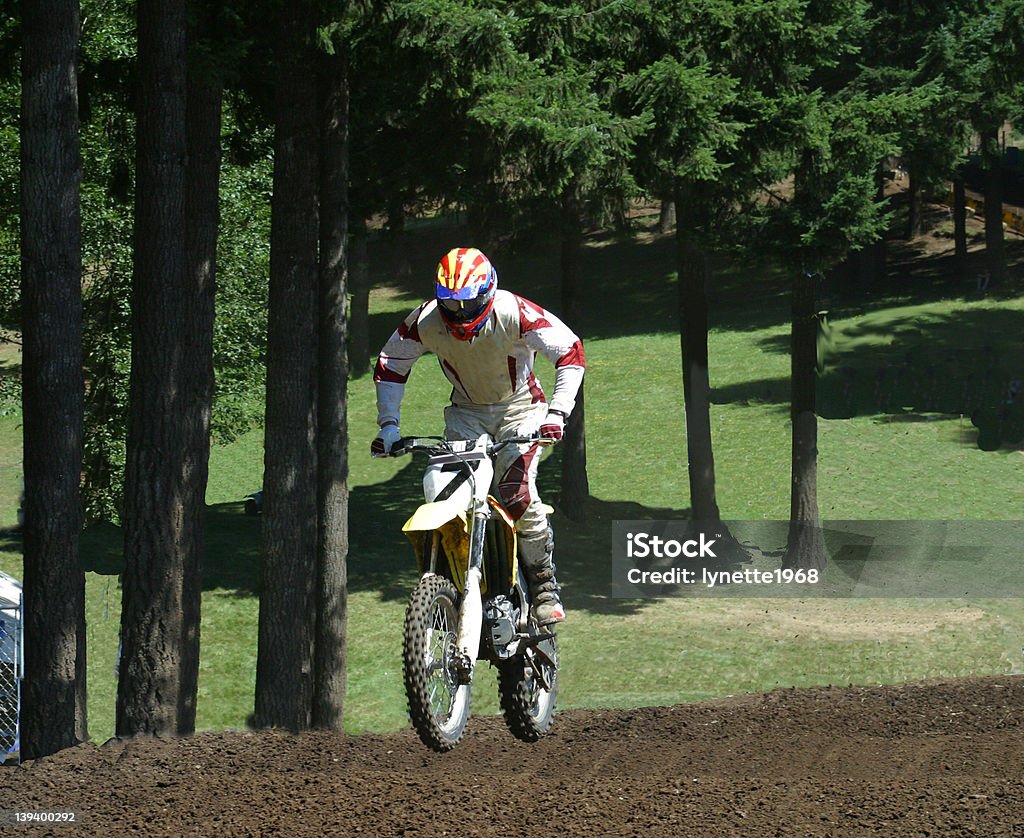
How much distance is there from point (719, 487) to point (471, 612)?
21.7 meters

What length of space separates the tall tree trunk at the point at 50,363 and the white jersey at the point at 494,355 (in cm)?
359

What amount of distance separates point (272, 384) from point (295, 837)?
21.4ft

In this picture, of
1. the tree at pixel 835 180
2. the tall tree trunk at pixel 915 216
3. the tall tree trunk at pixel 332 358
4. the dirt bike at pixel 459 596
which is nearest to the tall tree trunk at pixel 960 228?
the tall tree trunk at pixel 915 216

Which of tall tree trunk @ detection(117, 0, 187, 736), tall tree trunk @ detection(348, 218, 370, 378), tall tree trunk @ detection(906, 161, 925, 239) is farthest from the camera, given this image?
tall tree trunk @ detection(906, 161, 925, 239)

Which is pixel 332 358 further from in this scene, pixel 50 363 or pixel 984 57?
pixel 984 57

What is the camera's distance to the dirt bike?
7.29m

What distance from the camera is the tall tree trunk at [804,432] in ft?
75.1

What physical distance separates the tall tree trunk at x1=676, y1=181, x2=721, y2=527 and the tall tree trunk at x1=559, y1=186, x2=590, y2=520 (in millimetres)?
1835

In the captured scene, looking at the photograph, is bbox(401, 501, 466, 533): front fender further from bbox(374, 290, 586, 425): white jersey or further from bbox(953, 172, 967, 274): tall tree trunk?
bbox(953, 172, 967, 274): tall tree trunk

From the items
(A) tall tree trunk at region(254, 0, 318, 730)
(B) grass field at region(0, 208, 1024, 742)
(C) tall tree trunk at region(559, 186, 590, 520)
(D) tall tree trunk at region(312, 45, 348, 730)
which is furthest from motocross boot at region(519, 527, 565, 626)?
(C) tall tree trunk at region(559, 186, 590, 520)

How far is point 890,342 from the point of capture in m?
37.7

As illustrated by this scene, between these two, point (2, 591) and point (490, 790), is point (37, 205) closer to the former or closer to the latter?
point (2, 591)

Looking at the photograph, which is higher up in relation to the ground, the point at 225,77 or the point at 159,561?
the point at 225,77

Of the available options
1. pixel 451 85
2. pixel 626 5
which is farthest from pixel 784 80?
pixel 451 85
